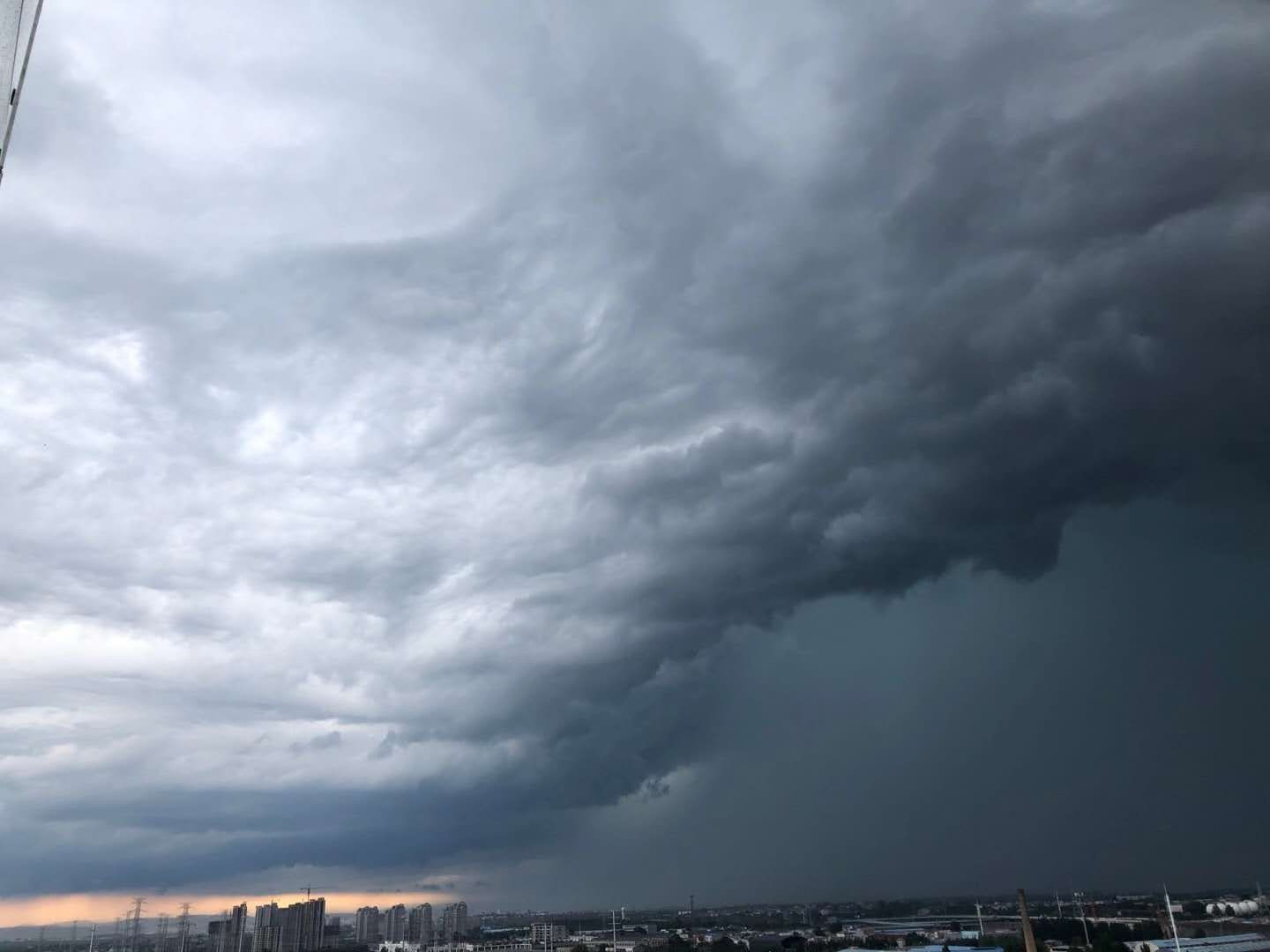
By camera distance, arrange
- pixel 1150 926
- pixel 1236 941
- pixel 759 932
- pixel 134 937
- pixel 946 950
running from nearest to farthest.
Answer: pixel 946 950 → pixel 1236 941 → pixel 1150 926 → pixel 759 932 → pixel 134 937

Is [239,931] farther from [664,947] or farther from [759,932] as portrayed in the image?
[759,932]

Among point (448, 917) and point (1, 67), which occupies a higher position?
Answer: point (1, 67)

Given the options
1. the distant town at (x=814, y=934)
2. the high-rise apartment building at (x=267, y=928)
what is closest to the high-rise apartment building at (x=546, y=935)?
the distant town at (x=814, y=934)

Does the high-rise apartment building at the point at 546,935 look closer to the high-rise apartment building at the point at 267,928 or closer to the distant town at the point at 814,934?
the distant town at the point at 814,934

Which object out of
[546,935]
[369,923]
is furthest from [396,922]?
[546,935]

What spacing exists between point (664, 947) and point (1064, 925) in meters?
53.7

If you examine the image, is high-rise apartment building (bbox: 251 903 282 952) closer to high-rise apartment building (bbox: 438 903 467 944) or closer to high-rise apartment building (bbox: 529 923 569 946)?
high-rise apartment building (bbox: 438 903 467 944)

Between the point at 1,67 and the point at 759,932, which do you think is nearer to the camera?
the point at 1,67

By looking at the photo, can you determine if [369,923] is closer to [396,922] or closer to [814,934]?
[396,922]

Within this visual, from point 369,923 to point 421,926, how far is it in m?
20.2

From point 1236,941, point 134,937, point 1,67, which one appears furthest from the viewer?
Result: point 134,937

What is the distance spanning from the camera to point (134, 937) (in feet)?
577

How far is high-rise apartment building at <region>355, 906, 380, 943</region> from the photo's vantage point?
7594 inches

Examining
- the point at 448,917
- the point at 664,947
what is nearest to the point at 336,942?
the point at 448,917
